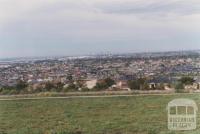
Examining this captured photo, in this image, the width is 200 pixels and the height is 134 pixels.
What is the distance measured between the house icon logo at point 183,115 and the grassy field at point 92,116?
0.25ft

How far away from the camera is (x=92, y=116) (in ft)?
21.1

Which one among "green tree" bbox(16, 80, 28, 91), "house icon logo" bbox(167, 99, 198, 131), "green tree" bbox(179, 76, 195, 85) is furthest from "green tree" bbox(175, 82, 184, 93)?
"green tree" bbox(16, 80, 28, 91)

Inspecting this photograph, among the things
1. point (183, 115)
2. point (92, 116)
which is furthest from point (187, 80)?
point (92, 116)

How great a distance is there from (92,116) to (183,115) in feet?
6.12

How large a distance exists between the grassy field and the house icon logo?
0.25ft

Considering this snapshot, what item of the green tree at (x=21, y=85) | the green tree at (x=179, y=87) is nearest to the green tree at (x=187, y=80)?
the green tree at (x=179, y=87)

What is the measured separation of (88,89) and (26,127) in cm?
94

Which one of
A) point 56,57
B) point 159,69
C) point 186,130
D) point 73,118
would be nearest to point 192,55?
point 159,69

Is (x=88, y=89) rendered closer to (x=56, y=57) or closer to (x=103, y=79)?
(x=103, y=79)

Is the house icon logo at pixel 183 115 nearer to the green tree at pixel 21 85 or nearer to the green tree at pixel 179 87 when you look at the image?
the green tree at pixel 179 87

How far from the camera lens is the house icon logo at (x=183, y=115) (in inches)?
190

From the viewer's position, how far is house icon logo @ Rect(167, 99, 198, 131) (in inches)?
190

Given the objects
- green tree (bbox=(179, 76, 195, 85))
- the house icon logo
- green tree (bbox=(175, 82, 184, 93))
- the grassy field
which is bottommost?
the grassy field

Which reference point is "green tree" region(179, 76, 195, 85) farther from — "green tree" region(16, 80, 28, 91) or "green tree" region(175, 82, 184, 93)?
"green tree" region(16, 80, 28, 91)
